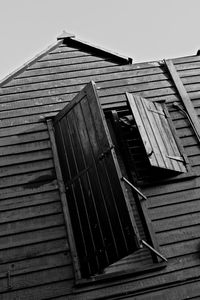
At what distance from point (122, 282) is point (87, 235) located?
2.48 feet

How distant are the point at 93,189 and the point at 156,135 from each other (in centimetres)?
152

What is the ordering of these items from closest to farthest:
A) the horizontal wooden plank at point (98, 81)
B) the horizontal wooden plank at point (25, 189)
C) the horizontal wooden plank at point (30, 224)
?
the horizontal wooden plank at point (30, 224) → the horizontal wooden plank at point (25, 189) → the horizontal wooden plank at point (98, 81)

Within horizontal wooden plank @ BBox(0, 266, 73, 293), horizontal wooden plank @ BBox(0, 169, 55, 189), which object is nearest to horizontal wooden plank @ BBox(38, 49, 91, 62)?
horizontal wooden plank @ BBox(0, 169, 55, 189)

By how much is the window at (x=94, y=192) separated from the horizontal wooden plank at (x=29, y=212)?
0.76 ft

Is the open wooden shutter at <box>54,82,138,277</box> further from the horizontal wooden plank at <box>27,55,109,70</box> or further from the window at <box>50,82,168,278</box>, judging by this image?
the horizontal wooden plank at <box>27,55,109,70</box>

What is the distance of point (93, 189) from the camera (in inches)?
189

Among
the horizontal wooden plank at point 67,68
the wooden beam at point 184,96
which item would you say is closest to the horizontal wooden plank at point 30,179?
the horizontal wooden plank at point 67,68

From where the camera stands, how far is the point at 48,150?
19.3 feet

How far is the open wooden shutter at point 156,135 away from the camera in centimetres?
537

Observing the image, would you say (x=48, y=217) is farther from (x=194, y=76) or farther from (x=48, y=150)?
(x=194, y=76)

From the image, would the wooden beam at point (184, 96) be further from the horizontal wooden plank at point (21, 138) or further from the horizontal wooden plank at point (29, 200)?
the horizontal wooden plank at point (29, 200)

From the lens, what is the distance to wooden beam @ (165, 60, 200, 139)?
20.3 feet

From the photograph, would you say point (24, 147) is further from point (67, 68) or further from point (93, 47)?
point (93, 47)

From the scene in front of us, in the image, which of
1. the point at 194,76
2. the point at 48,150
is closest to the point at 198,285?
the point at 48,150
